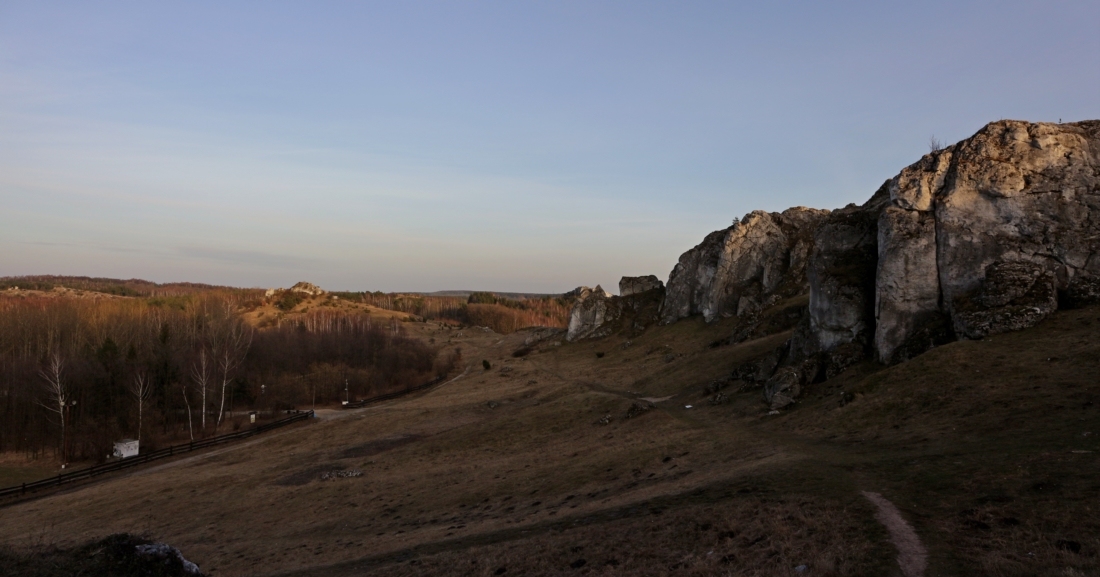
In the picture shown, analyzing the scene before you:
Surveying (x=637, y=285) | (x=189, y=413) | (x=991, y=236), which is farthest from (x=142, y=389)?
(x=991, y=236)

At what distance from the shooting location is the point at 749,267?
83625 millimetres

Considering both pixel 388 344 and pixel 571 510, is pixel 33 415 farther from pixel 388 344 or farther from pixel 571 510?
pixel 571 510

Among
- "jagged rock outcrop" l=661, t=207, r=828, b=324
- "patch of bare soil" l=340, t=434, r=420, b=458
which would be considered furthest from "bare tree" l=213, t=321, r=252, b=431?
"jagged rock outcrop" l=661, t=207, r=828, b=324

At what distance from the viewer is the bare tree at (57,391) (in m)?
64.9

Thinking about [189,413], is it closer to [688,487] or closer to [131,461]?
[131,461]

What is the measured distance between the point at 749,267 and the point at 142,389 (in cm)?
7610

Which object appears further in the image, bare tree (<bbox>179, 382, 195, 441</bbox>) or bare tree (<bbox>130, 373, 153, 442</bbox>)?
bare tree (<bbox>179, 382, 195, 441</bbox>)

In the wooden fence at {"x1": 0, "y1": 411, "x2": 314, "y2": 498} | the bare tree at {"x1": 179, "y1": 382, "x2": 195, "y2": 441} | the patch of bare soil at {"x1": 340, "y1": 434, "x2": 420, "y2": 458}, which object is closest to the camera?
the wooden fence at {"x1": 0, "y1": 411, "x2": 314, "y2": 498}

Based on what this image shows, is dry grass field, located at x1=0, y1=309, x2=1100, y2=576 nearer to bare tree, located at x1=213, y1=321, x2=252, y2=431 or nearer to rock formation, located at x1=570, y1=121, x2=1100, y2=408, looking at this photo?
rock formation, located at x1=570, y1=121, x2=1100, y2=408

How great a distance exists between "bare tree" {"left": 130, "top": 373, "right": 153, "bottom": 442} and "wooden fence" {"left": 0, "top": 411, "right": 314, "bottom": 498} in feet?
34.4

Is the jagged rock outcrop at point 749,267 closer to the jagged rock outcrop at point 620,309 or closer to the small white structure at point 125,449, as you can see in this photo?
the jagged rock outcrop at point 620,309

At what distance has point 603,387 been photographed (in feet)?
209

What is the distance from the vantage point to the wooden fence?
49344 mm

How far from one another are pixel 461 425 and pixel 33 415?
5275cm
